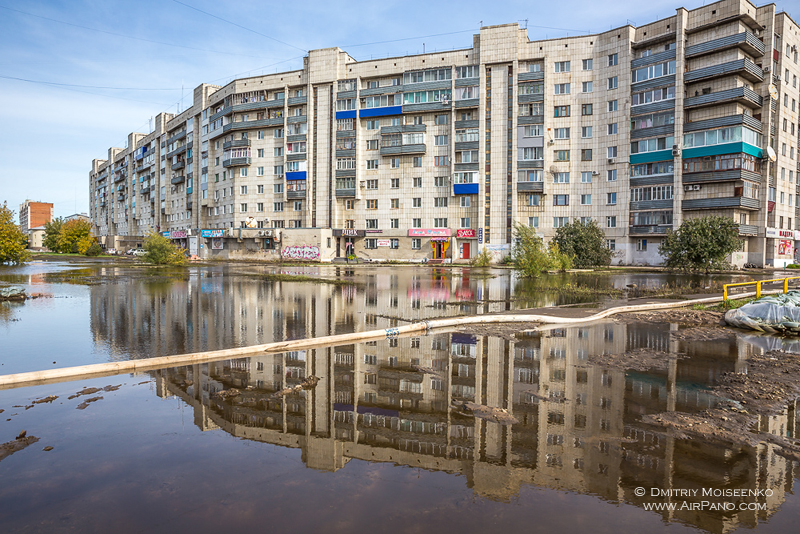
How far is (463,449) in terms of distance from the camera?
19.9 feet

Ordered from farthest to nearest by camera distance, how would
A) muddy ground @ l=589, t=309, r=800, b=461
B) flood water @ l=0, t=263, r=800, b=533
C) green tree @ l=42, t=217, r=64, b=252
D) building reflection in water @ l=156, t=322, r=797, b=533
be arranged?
green tree @ l=42, t=217, r=64, b=252, muddy ground @ l=589, t=309, r=800, b=461, building reflection in water @ l=156, t=322, r=797, b=533, flood water @ l=0, t=263, r=800, b=533

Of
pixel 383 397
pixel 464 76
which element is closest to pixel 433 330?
pixel 383 397

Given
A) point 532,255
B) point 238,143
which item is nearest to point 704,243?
point 532,255

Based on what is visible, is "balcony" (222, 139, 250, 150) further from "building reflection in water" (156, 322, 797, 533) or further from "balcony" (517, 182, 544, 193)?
"building reflection in water" (156, 322, 797, 533)

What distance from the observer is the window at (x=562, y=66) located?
5803 centimetres

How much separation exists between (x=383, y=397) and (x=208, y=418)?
2870 mm

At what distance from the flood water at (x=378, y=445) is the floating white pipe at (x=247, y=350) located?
35cm

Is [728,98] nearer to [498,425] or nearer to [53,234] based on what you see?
[498,425]

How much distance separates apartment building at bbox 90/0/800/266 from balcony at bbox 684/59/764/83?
0.57ft

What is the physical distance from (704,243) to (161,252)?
51108 mm

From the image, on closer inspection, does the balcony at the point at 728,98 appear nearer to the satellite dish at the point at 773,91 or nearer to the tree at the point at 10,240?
the satellite dish at the point at 773,91

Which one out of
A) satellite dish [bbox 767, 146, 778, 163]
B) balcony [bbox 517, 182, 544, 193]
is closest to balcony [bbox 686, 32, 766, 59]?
Result: satellite dish [bbox 767, 146, 778, 163]

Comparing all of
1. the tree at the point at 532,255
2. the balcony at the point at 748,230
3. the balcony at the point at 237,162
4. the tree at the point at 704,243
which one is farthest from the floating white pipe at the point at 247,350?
the balcony at the point at 237,162

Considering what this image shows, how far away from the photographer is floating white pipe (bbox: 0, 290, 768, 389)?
8.53 meters
